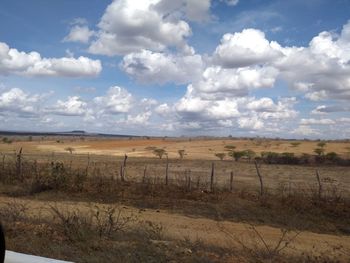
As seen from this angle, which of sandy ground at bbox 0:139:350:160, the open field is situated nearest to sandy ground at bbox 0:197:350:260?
the open field

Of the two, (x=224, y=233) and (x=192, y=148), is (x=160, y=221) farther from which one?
(x=192, y=148)

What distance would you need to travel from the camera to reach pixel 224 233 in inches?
614

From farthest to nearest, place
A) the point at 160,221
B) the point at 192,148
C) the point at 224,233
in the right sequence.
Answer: the point at 192,148 < the point at 160,221 < the point at 224,233

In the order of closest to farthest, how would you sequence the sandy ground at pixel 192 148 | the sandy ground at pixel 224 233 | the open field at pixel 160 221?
1. the open field at pixel 160 221
2. the sandy ground at pixel 224 233
3. the sandy ground at pixel 192 148

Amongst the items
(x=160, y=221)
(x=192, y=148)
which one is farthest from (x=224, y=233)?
(x=192, y=148)

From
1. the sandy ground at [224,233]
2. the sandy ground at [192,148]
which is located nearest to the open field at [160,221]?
the sandy ground at [224,233]

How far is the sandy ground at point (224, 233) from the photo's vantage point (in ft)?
45.6

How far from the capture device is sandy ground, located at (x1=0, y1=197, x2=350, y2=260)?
13.9 m

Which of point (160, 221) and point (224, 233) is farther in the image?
point (160, 221)

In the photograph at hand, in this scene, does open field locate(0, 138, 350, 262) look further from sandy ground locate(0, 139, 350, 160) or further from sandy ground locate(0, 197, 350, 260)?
sandy ground locate(0, 139, 350, 160)

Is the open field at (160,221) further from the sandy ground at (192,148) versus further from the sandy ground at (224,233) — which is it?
the sandy ground at (192,148)

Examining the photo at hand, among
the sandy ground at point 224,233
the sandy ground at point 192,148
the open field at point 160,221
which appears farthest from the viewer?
the sandy ground at point 192,148

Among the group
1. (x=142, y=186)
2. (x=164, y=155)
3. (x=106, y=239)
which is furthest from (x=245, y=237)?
(x=164, y=155)

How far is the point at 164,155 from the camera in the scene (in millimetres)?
75312
